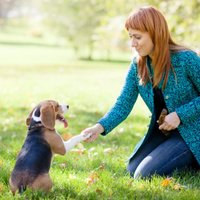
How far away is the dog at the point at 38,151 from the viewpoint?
12.4 ft

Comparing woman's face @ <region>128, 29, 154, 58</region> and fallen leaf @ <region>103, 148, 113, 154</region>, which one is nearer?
woman's face @ <region>128, 29, 154, 58</region>

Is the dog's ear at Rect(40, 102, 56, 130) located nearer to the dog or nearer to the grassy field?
the dog

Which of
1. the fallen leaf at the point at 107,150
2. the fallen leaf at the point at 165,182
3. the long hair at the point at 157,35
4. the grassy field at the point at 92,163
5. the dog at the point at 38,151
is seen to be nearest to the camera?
the dog at the point at 38,151

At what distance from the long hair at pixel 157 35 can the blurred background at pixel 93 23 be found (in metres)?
0.81

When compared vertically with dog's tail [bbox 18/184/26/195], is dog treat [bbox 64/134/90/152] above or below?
above

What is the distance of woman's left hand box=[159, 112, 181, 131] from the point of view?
14.9 feet

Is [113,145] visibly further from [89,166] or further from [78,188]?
[78,188]

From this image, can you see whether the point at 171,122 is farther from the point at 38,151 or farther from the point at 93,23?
the point at 93,23

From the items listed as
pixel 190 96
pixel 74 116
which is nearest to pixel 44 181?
pixel 190 96

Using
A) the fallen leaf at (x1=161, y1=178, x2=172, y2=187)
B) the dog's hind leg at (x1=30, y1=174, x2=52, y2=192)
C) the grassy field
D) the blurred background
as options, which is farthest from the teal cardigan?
the dog's hind leg at (x1=30, y1=174, x2=52, y2=192)

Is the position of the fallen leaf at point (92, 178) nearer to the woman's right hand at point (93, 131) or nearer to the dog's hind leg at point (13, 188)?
the woman's right hand at point (93, 131)

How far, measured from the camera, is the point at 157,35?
4.56m

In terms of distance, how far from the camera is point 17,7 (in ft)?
233

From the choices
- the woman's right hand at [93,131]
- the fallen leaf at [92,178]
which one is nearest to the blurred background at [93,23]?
the woman's right hand at [93,131]
